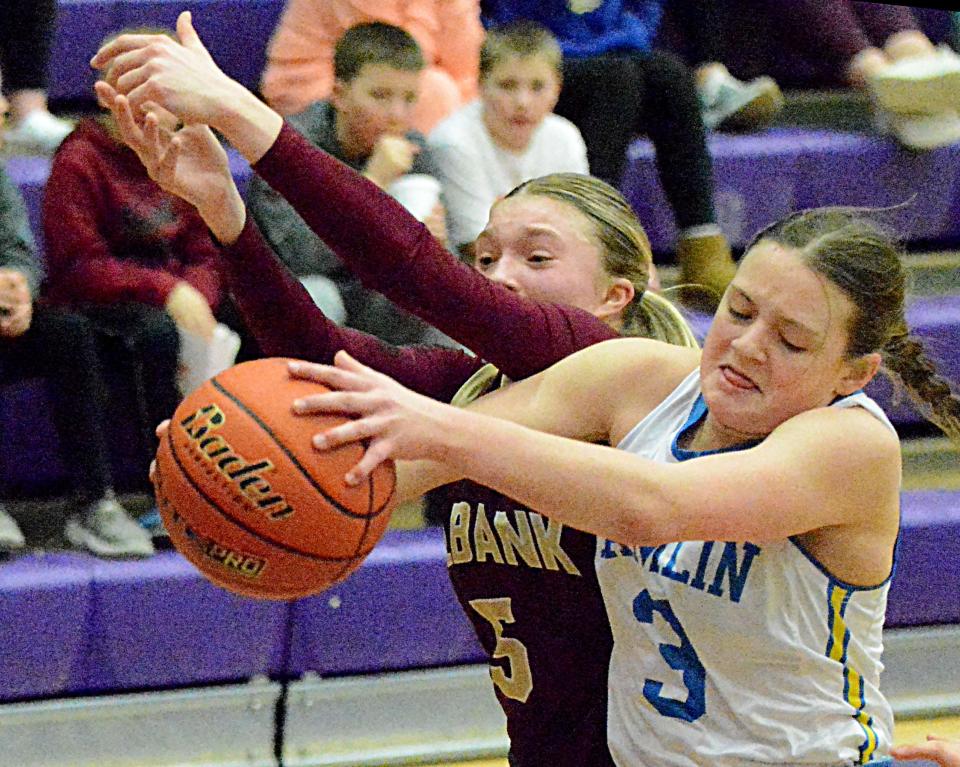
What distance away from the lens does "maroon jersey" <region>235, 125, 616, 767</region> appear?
1.79 metres

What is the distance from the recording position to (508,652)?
204cm

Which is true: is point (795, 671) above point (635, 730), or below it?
above

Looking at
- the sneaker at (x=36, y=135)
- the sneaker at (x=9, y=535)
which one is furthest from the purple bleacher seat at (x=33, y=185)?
the sneaker at (x=9, y=535)

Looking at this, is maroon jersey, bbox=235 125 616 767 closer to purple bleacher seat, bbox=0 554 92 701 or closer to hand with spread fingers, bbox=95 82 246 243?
hand with spread fingers, bbox=95 82 246 243

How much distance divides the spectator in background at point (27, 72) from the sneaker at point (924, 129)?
2.53m

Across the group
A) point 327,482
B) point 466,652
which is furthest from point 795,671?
point 466,652

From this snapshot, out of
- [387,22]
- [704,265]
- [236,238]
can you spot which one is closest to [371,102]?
[387,22]

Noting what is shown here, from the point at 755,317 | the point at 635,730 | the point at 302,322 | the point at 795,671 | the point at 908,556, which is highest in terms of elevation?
the point at 755,317

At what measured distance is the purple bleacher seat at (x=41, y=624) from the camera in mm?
3496

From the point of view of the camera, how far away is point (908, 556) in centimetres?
402

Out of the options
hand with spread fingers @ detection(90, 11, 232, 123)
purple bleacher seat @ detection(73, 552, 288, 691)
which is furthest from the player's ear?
purple bleacher seat @ detection(73, 552, 288, 691)

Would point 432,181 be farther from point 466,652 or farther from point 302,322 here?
point 302,322

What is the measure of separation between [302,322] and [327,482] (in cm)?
47

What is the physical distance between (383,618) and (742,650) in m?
2.08
